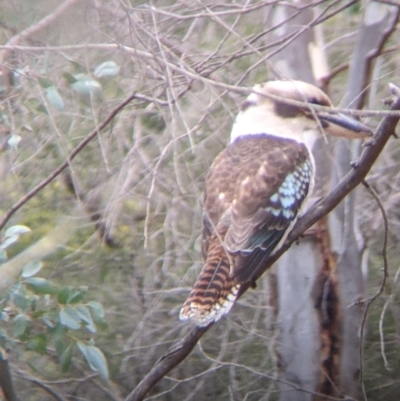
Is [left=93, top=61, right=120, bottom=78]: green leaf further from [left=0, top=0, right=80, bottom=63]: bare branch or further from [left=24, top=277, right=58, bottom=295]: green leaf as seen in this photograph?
[left=24, top=277, right=58, bottom=295]: green leaf

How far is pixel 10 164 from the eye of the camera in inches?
131

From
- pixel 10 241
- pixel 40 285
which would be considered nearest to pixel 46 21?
pixel 10 241

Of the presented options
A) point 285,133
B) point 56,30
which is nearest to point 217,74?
point 285,133

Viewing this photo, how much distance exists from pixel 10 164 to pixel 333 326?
1455mm

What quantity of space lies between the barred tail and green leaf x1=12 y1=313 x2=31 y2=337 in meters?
0.43

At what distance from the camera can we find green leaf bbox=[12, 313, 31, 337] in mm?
2396

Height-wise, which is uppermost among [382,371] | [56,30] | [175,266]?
[56,30]

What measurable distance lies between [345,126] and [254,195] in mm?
408

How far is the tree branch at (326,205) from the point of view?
6.80 ft

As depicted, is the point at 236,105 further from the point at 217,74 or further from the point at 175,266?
the point at 175,266

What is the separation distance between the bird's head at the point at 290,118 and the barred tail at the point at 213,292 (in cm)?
58

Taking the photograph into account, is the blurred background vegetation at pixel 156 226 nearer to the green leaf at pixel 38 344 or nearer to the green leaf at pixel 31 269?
the green leaf at pixel 38 344

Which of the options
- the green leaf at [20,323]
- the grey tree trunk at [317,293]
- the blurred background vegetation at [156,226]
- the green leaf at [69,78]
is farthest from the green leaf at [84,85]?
the grey tree trunk at [317,293]

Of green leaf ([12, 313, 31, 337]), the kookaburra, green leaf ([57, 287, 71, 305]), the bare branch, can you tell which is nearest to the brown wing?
the kookaburra
